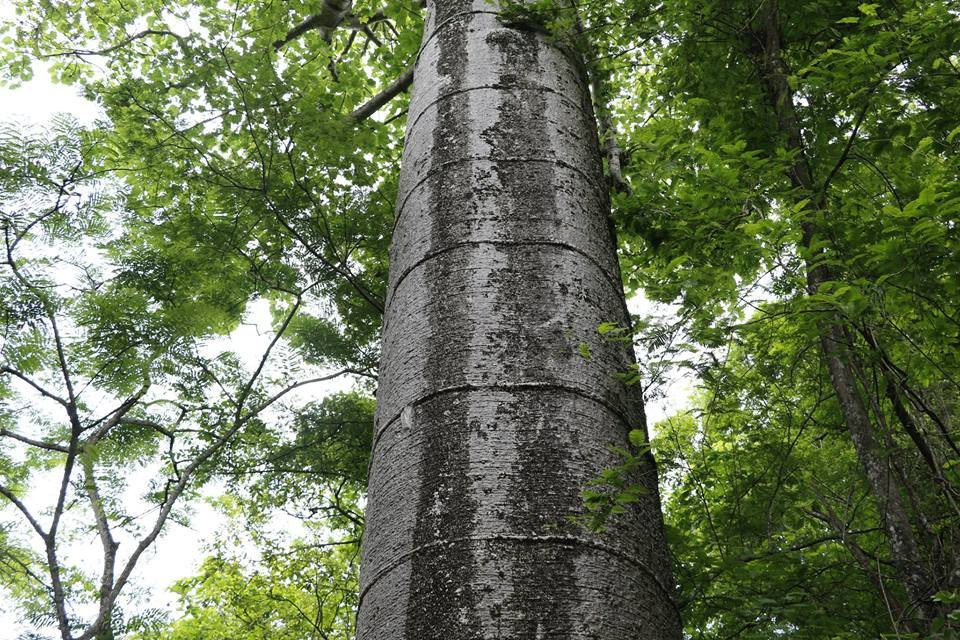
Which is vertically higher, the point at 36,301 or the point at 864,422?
the point at 36,301

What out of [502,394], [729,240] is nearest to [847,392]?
[729,240]

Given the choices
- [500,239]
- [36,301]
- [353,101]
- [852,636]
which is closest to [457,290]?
[500,239]

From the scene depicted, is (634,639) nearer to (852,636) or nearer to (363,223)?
(852,636)

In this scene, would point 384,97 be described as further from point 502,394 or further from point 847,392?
point 502,394

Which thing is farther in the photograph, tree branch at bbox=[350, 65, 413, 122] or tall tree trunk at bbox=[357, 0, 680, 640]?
tree branch at bbox=[350, 65, 413, 122]

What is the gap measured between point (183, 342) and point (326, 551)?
16.1ft

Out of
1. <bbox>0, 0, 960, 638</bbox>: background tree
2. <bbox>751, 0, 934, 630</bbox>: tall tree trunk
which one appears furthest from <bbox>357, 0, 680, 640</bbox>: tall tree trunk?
<bbox>751, 0, 934, 630</bbox>: tall tree trunk

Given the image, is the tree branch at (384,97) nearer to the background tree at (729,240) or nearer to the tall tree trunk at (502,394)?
the background tree at (729,240)

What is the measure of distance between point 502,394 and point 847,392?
1.85 metres

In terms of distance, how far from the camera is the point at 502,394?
4.92 feet

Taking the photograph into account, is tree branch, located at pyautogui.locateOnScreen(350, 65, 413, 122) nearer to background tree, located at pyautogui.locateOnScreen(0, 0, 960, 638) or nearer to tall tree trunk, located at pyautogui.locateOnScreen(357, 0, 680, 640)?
background tree, located at pyautogui.locateOnScreen(0, 0, 960, 638)

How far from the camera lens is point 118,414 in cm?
412

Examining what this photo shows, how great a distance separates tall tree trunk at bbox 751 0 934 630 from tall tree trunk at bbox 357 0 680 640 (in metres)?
0.80

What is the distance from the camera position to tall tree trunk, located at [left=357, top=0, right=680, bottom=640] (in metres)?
1.28
